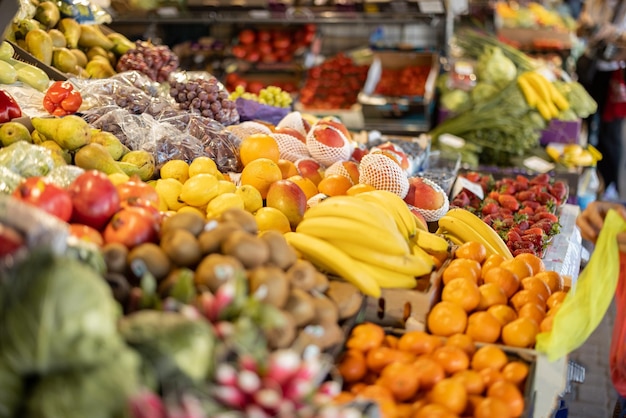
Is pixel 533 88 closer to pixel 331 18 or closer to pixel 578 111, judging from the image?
pixel 578 111

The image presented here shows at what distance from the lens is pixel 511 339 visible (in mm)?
1930

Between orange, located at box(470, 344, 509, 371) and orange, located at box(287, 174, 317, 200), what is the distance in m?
1.11

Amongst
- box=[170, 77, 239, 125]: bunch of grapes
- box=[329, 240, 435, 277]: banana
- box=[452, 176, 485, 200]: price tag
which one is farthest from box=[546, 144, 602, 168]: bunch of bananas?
box=[329, 240, 435, 277]: banana

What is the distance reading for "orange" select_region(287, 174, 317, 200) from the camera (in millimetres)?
2727

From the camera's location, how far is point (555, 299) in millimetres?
2111

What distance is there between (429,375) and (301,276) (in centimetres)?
42

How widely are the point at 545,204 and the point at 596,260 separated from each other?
5.68 ft

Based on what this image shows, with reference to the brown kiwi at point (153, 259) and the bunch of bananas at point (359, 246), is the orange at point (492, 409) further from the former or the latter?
the brown kiwi at point (153, 259)

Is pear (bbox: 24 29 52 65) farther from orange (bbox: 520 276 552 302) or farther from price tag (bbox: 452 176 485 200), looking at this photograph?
orange (bbox: 520 276 552 302)

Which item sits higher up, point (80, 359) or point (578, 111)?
point (80, 359)

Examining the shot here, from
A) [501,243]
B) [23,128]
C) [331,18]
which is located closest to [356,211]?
[501,243]

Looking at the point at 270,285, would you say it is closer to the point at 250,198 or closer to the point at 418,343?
the point at 418,343

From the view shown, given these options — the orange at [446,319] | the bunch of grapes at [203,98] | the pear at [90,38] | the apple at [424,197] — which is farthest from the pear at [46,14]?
the orange at [446,319]

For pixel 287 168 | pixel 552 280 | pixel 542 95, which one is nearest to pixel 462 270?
pixel 552 280
